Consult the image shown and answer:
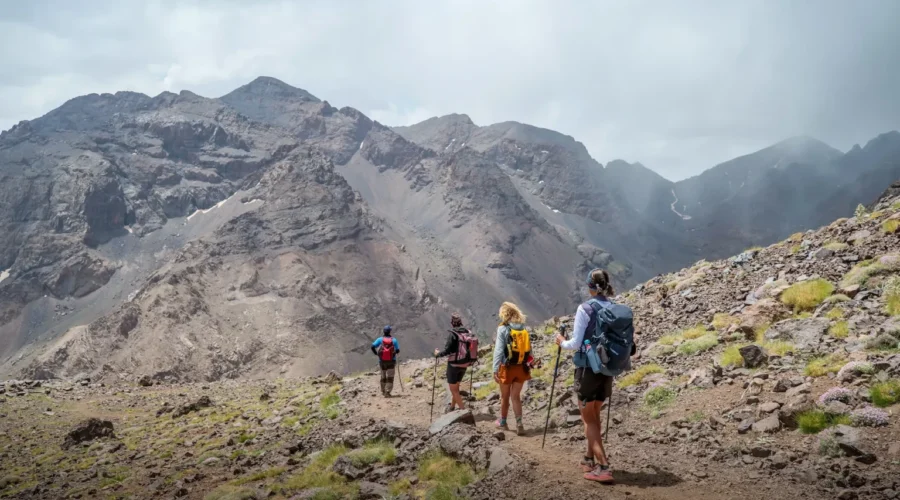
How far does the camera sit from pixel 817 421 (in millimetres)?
8484

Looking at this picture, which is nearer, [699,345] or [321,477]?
[321,477]

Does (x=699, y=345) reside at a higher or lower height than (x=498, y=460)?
higher

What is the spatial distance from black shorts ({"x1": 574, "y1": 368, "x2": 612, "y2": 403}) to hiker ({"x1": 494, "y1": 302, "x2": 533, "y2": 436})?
3.04 meters

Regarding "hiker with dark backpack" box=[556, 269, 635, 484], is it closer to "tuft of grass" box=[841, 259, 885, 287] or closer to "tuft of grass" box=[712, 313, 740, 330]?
"tuft of grass" box=[712, 313, 740, 330]

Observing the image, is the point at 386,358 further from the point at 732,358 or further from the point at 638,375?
the point at 732,358

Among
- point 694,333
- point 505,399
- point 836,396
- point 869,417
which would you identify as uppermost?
point 694,333

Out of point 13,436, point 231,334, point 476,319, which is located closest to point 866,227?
point 13,436

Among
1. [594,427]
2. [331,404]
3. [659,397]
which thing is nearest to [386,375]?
[331,404]

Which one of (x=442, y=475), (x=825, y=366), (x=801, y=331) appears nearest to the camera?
(x=442, y=475)

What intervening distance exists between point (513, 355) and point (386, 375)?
9.38 meters

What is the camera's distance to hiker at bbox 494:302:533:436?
1123 cm

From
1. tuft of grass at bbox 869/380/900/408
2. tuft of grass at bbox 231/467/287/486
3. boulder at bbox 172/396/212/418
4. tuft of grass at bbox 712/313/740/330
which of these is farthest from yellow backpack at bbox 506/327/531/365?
boulder at bbox 172/396/212/418

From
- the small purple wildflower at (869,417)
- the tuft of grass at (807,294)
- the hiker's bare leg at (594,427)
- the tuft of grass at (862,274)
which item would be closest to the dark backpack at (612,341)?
the hiker's bare leg at (594,427)

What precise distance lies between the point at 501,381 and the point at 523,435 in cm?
117
